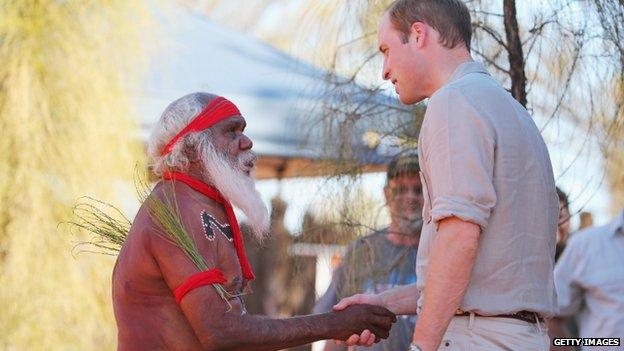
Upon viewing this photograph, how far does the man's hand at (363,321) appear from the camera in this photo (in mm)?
3164

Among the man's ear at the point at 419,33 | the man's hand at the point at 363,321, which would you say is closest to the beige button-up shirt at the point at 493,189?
the man's ear at the point at 419,33

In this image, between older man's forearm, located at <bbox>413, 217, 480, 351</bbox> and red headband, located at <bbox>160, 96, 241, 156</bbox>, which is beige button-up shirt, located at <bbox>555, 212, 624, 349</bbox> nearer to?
red headband, located at <bbox>160, 96, 241, 156</bbox>

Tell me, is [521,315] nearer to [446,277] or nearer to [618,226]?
[446,277]

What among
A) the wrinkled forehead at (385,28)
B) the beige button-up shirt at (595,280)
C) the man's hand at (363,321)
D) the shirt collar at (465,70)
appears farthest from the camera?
the beige button-up shirt at (595,280)

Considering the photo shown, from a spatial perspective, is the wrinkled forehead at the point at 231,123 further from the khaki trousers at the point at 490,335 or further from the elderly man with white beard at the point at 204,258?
the khaki trousers at the point at 490,335

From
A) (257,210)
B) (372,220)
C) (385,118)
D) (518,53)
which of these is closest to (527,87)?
(518,53)

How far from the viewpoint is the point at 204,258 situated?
3.01 m

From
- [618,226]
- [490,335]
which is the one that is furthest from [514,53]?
[490,335]

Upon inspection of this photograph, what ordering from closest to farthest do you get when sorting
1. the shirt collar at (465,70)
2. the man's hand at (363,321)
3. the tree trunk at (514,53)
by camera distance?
the shirt collar at (465,70)
the man's hand at (363,321)
the tree trunk at (514,53)

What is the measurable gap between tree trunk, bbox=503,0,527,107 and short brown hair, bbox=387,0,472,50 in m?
1.27

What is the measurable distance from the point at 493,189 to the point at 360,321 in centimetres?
71

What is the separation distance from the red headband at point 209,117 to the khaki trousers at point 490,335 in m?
0.98

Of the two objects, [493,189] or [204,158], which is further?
[204,158]

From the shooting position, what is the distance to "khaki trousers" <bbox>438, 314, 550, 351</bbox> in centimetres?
273
